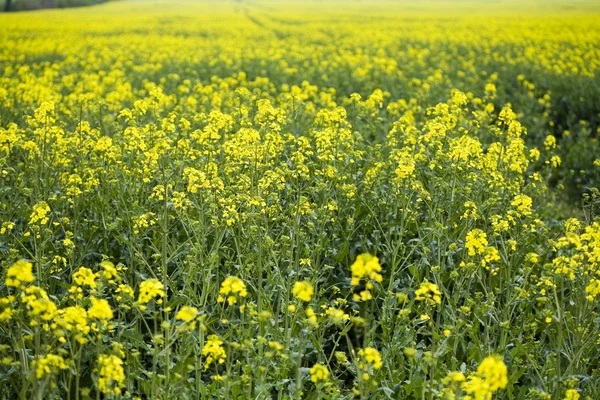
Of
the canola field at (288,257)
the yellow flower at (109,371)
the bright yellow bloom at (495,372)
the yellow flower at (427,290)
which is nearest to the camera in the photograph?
the bright yellow bloom at (495,372)

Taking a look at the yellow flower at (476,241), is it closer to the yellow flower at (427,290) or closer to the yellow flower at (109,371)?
the yellow flower at (427,290)

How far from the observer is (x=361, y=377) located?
3.52 meters

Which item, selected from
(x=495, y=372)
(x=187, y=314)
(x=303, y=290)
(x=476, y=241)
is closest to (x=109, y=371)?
(x=187, y=314)

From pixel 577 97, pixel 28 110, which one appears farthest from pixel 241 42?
pixel 28 110

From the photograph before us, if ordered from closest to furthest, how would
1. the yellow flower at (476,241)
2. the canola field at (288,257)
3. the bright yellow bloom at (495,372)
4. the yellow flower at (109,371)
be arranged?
the bright yellow bloom at (495,372) < the yellow flower at (109,371) < the canola field at (288,257) < the yellow flower at (476,241)

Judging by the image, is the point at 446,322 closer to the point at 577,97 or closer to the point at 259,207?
the point at 259,207

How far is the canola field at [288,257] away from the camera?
3.82 meters

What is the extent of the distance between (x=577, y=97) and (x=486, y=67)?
145 inches

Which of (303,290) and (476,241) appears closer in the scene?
(303,290)

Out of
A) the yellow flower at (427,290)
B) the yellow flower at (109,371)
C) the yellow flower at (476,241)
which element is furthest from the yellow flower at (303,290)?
the yellow flower at (476,241)

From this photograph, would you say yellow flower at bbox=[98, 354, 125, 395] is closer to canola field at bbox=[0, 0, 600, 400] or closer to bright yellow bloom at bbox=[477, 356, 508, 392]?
canola field at bbox=[0, 0, 600, 400]

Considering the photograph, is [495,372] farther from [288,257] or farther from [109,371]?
[288,257]

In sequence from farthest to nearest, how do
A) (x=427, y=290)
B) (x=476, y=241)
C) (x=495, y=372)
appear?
1. (x=476, y=241)
2. (x=427, y=290)
3. (x=495, y=372)

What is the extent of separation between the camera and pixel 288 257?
5.35m
